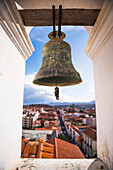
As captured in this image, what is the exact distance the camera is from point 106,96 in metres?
1.28

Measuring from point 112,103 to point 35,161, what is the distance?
126cm

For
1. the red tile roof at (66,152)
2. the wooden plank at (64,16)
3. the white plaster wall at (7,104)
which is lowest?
the red tile roof at (66,152)

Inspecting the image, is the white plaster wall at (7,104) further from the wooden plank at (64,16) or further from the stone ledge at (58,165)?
the wooden plank at (64,16)

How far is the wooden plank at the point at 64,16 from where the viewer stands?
1348mm

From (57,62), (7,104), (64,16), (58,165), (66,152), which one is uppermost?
(64,16)

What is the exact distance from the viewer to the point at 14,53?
4.41 ft

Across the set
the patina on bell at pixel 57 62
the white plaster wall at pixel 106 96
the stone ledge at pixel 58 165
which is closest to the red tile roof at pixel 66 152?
the stone ledge at pixel 58 165

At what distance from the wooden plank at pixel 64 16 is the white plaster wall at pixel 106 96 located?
0.42m

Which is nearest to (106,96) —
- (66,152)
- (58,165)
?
(58,165)

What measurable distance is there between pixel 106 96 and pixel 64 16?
3.73 ft

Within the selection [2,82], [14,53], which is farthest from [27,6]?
[2,82]

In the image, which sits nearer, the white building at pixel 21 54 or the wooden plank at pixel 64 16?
the white building at pixel 21 54

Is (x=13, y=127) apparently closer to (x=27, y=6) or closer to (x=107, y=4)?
(x=27, y=6)

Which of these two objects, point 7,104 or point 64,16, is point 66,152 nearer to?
point 7,104
